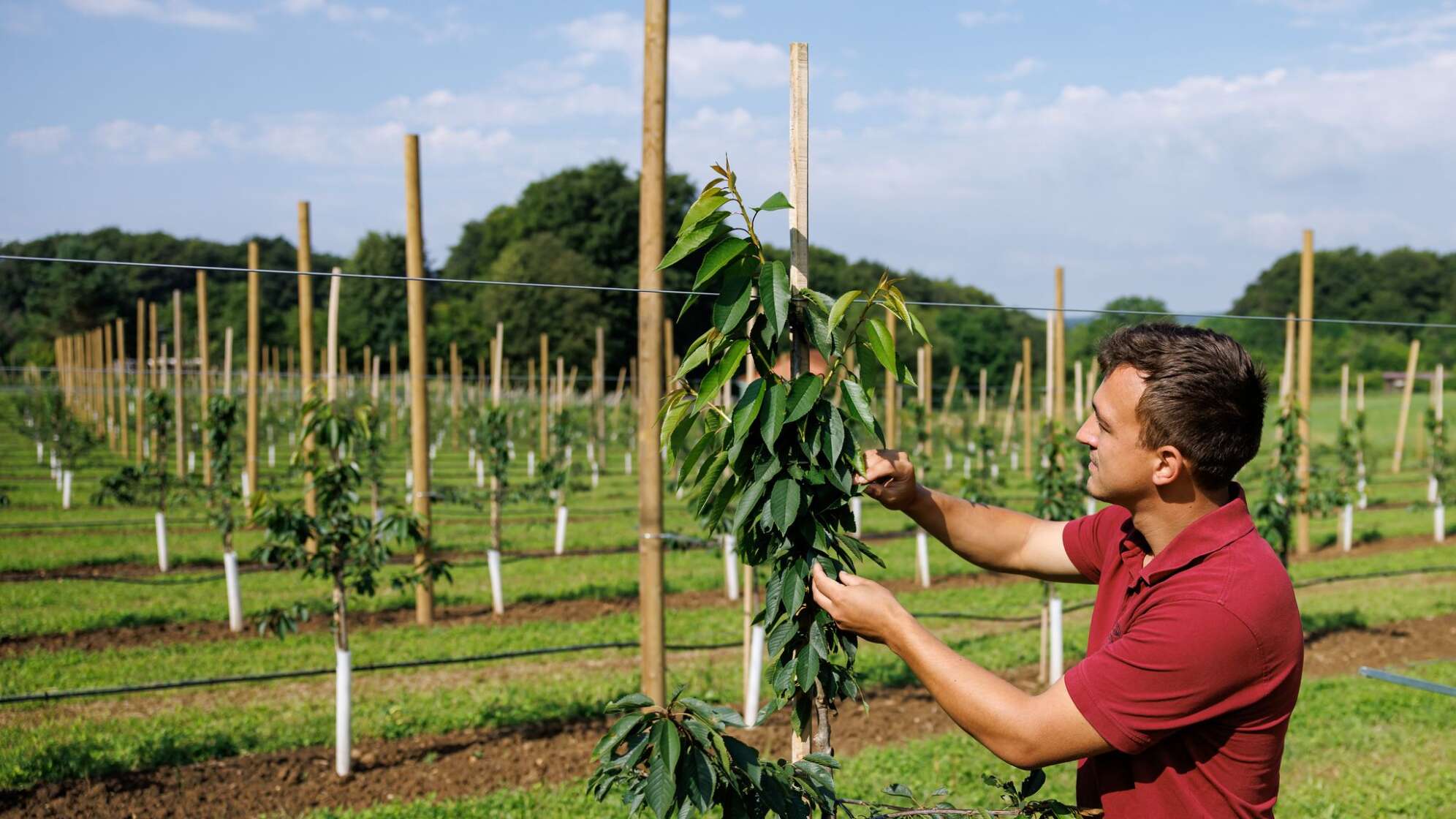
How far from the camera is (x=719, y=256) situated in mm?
2363

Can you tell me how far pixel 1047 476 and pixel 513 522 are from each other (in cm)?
1314

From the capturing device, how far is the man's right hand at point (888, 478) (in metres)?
2.61

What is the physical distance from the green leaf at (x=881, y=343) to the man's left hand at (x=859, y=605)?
475 mm

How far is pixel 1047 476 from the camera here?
9.06 meters

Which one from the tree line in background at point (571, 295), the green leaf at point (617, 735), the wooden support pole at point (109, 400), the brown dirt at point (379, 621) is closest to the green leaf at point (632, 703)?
the green leaf at point (617, 735)

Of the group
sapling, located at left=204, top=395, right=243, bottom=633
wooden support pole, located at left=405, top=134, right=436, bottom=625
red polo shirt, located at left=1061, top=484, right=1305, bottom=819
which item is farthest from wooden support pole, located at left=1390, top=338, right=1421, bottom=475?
red polo shirt, located at left=1061, top=484, right=1305, bottom=819

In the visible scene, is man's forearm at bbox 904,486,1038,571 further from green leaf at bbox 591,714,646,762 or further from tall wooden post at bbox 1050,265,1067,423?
tall wooden post at bbox 1050,265,1067,423

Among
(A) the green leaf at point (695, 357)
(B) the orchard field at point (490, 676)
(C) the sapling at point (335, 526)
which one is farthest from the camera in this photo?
(C) the sapling at point (335, 526)

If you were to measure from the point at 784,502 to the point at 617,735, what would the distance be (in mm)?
609

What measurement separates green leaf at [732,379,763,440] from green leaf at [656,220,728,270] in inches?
12.6

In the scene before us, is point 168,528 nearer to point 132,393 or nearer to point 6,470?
point 6,470

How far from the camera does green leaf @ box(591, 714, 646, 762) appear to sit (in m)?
2.08

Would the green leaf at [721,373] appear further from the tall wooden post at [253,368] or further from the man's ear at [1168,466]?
the tall wooden post at [253,368]

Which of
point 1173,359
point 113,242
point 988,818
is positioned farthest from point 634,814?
point 113,242
